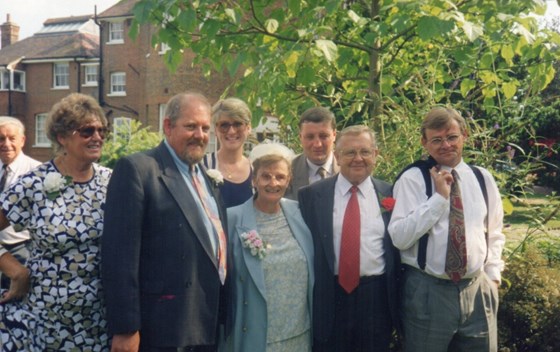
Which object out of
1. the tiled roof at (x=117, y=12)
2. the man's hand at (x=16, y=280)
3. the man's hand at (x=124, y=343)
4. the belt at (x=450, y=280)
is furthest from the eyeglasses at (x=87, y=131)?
the tiled roof at (x=117, y=12)

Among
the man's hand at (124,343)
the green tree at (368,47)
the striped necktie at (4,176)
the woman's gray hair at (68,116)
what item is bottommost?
the man's hand at (124,343)

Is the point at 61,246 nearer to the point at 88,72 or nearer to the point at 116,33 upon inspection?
the point at 116,33

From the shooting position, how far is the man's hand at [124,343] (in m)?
2.76

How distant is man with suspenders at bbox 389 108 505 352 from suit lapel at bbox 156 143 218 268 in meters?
1.08

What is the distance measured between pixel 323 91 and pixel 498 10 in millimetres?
2688

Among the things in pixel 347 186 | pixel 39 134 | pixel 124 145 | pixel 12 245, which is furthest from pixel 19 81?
pixel 347 186

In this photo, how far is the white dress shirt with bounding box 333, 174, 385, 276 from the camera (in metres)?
3.41

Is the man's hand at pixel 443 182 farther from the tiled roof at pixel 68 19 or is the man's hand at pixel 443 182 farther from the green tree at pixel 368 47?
the tiled roof at pixel 68 19

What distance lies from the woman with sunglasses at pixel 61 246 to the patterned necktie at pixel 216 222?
506 millimetres

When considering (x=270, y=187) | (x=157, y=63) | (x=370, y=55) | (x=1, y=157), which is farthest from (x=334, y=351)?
(x=157, y=63)

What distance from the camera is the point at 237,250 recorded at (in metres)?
3.31

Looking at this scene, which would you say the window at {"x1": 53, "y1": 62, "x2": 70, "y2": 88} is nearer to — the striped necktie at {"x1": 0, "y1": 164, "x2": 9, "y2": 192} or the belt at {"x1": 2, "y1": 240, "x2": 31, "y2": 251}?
the striped necktie at {"x1": 0, "y1": 164, "x2": 9, "y2": 192}

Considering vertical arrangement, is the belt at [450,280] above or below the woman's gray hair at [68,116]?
below

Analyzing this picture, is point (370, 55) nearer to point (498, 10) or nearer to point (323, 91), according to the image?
point (323, 91)
